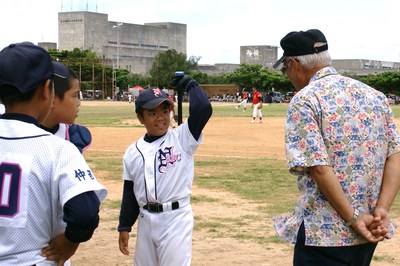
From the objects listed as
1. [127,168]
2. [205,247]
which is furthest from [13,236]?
[205,247]

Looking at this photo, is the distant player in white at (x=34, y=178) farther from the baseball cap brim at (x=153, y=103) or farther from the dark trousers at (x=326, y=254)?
the baseball cap brim at (x=153, y=103)

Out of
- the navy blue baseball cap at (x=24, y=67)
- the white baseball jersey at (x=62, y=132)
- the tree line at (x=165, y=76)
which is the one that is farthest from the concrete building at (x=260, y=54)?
the navy blue baseball cap at (x=24, y=67)

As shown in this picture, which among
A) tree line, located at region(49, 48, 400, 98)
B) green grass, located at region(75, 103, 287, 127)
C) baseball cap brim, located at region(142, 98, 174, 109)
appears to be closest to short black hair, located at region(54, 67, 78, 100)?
baseball cap brim, located at region(142, 98, 174, 109)

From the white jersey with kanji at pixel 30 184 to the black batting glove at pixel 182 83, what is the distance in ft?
7.42

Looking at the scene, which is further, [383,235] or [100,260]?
[100,260]

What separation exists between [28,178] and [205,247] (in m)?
5.09

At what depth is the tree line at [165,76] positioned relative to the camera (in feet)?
293

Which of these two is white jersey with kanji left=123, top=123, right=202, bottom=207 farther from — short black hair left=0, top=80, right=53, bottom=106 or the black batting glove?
short black hair left=0, top=80, right=53, bottom=106

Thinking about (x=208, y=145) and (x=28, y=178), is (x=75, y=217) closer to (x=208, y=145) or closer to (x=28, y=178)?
(x=28, y=178)

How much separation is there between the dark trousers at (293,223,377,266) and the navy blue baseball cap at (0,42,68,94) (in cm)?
162

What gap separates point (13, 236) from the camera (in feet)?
9.51

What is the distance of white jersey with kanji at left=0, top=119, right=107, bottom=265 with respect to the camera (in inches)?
114

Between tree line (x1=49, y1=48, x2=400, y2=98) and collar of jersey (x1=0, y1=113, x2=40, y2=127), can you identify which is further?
tree line (x1=49, y1=48, x2=400, y2=98)

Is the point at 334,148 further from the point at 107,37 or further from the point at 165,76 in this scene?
the point at 107,37
